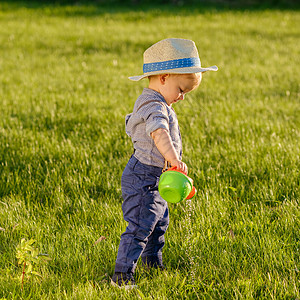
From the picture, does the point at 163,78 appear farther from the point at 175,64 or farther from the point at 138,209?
the point at 138,209

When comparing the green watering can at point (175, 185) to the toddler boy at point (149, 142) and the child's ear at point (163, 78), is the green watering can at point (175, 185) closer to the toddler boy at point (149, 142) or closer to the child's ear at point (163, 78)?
the toddler boy at point (149, 142)

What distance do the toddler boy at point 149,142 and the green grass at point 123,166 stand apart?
0.23 m

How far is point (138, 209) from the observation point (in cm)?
277

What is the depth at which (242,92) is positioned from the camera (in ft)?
23.7

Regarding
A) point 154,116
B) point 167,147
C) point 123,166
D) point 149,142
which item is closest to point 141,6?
point 123,166

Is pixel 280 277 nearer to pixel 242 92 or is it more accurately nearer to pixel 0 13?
pixel 242 92

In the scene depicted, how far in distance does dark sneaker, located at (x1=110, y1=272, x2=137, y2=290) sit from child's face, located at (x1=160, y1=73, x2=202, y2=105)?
46.5 inches

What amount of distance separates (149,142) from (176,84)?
1.35 ft

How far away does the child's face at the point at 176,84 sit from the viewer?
274cm

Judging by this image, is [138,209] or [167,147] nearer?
[167,147]

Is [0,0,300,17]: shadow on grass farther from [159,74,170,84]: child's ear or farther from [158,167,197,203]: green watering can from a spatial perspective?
[158,167,197,203]: green watering can

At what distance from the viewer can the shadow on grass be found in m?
16.1

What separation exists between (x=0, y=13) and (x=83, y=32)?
4.62m

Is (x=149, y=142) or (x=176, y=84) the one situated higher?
(x=176, y=84)
